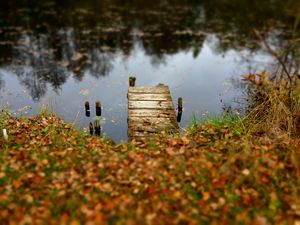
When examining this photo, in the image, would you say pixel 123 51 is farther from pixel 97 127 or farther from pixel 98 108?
pixel 97 127

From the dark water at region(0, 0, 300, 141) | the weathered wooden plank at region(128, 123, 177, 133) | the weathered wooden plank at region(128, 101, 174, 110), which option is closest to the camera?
the weathered wooden plank at region(128, 123, 177, 133)

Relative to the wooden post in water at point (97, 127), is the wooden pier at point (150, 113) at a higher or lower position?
higher

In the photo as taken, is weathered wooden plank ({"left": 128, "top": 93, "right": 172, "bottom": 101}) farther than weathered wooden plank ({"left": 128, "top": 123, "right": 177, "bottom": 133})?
Yes

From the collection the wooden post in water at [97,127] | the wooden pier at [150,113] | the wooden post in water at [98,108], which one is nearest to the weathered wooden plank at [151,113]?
the wooden pier at [150,113]

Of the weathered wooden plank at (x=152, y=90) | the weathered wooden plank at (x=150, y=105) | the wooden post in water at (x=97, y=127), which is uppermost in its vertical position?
the weathered wooden plank at (x=152, y=90)

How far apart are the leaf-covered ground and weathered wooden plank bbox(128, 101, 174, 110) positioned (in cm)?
431

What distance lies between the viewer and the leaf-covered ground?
564 cm

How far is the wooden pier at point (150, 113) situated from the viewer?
11.2m

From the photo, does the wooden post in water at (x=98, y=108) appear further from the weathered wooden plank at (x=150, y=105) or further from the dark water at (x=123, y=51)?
the weathered wooden plank at (x=150, y=105)

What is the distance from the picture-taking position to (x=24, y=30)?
936 inches

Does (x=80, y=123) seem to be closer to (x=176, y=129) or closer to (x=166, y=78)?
(x=176, y=129)

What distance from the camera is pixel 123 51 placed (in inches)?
848

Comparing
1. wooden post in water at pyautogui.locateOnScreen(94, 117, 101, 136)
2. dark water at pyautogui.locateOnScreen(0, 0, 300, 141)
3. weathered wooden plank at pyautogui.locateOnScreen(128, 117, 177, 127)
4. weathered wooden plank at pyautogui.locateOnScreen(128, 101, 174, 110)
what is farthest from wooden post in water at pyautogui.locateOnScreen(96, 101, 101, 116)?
weathered wooden plank at pyautogui.locateOnScreen(128, 117, 177, 127)

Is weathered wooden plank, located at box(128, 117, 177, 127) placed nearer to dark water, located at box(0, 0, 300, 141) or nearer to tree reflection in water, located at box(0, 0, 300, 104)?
dark water, located at box(0, 0, 300, 141)
